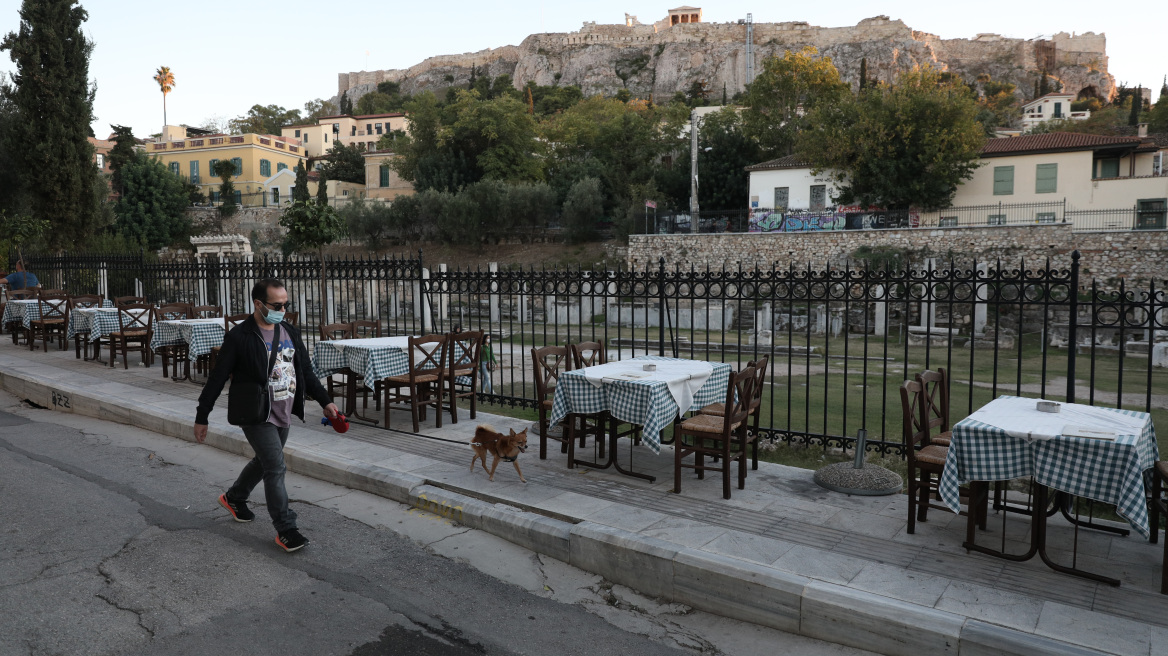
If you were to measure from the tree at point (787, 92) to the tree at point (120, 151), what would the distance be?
43998mm

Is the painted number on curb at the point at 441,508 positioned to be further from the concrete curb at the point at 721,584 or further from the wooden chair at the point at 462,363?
the wooden chair at the point at 462,363

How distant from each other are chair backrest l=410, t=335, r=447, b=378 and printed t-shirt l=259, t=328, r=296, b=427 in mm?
2743

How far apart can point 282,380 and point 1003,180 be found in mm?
39245

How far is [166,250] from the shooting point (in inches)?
2047

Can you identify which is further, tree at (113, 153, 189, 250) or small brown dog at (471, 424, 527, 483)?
tree at (113, 153, 189, 250)

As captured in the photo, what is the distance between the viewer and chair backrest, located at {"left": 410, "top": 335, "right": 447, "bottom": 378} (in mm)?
7895

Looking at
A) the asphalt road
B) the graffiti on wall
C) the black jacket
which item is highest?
the graffiti on wall

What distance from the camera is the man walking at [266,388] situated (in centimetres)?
473

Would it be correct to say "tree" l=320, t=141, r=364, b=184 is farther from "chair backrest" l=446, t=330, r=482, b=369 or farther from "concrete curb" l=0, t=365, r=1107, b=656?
"concrete curb" l=0, t=365, r=1107, b=656

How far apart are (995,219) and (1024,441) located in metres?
34.4

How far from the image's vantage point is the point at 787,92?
156 ft

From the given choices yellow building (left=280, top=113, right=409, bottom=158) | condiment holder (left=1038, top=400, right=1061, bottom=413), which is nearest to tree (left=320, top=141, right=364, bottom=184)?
yellow building (left=280, top=113, right=409, bottom=158)

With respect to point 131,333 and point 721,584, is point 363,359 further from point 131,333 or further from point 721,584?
point 131,333

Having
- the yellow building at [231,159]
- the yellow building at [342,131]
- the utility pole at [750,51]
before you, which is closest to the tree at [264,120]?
the yellow building at [342,131]
